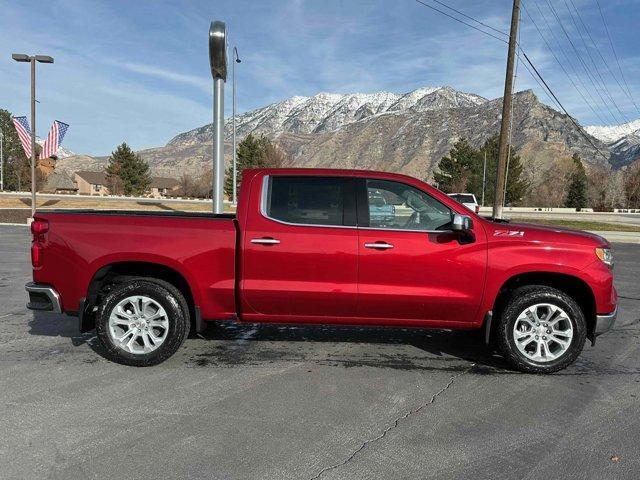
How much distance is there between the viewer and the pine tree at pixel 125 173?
7125 cm

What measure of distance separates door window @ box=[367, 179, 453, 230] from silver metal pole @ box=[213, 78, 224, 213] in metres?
6.68

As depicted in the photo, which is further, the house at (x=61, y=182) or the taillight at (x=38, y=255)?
the house at (x=61, y=182)

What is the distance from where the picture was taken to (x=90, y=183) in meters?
119

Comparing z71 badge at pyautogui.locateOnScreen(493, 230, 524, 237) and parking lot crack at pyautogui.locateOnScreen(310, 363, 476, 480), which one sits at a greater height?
z71 badge at pyautogui.locateOnScreen(493, 230, 524, 237)

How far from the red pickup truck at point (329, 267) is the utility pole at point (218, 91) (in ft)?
18.7

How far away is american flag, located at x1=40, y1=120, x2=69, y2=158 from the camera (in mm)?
24297

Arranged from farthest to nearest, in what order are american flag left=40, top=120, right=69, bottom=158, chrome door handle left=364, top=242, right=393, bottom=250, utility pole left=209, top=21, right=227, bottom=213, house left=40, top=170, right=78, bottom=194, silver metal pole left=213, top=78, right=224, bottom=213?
house left=40, top=170, right=78, bottom=194 → american flag left=40, top=120, right=69, bottom=158 → silver metal pole left=213, top=78, right=224, bottom=213 → utility pole left=209, top=21, right=227, bottom=213 → chrome door handle left=364, top=242, right=393, bottom=250

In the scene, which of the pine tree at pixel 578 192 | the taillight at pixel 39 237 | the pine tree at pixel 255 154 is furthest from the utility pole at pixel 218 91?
the pine tree at pixel 578 192

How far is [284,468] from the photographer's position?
10.00 ft

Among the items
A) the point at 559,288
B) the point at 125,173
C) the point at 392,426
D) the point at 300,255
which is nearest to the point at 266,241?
the point at 300,255

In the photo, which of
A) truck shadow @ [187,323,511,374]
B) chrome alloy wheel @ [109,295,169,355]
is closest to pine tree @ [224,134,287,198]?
truck shadow @ [187,323,511,374]

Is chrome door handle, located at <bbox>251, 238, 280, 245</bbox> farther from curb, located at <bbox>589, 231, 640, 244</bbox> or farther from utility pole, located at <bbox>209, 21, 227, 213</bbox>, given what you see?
curb, located at <bbox>589, 231, 640, 244</bbox>

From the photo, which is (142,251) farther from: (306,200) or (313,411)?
(313,411)

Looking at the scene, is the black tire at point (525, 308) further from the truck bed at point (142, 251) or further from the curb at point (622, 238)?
the curb at point (622, 238)
